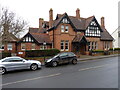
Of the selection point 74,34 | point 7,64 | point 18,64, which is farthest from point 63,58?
point 74,34

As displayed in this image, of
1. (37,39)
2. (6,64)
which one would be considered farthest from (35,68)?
(37,39)

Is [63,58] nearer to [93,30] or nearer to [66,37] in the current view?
[66,37]

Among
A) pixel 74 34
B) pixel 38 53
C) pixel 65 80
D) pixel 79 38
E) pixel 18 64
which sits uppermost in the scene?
pixel 74 34

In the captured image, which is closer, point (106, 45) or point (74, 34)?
point (74, 34)

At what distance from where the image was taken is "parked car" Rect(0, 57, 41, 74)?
34.3 ft

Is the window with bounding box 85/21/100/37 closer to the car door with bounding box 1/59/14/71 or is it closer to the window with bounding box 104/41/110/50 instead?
the window with bounding box 104/41/110/50

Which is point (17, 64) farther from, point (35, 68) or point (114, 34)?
point (114, 34)

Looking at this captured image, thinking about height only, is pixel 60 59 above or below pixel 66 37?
below

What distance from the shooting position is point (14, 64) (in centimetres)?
1092

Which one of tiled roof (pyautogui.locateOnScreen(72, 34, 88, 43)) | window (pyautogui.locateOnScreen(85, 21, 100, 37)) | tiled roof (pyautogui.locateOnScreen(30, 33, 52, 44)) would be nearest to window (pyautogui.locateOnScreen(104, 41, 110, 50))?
window (pyautogui.locateOnScreen(85, 21, 100, 37))

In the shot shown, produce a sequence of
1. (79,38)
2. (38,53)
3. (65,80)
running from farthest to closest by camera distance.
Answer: (79,38) < (38,53) < (65,80)

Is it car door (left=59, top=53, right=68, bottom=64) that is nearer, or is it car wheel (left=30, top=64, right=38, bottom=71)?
car wheel (left=30, top=64, right=38, bottom=71)

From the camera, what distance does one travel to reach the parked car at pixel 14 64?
34.3 feet

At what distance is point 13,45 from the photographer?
23688mm
